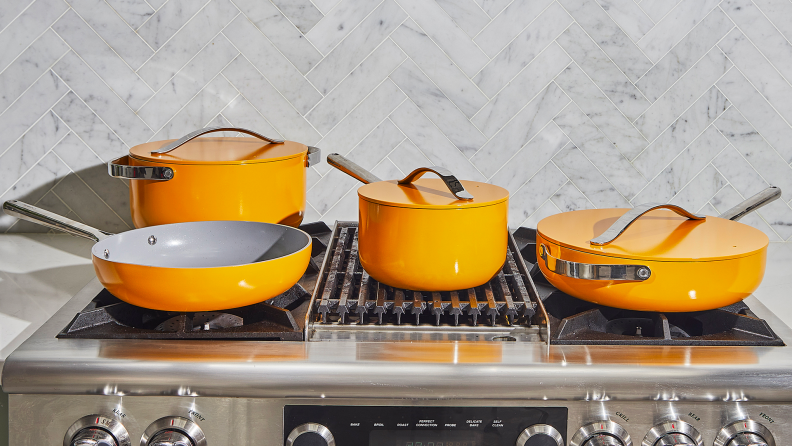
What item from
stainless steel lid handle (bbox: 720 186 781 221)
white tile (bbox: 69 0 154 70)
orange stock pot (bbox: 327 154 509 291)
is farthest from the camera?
white tile (bbox: 69 0 154 70)

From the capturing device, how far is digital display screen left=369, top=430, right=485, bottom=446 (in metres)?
0.76

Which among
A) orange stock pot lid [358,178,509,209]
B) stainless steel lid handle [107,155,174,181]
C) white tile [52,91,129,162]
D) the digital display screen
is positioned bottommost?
the digital display screen

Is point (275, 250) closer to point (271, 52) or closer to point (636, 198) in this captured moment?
point (271, 52)

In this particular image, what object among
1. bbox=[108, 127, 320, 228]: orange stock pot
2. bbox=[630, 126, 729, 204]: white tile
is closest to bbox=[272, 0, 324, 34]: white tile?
bbox=[108, 127, 320, 228]: orange stock pot

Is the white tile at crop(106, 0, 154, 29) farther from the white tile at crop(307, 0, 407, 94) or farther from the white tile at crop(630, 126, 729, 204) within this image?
the white tile at crop(630, 126, 729, 204)

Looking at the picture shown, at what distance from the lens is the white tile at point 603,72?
52.2 inches

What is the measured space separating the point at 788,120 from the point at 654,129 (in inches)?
11.6

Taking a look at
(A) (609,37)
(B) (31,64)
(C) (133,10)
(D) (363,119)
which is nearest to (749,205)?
(A) (609,37)

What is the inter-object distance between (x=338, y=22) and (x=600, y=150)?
2.08 feet

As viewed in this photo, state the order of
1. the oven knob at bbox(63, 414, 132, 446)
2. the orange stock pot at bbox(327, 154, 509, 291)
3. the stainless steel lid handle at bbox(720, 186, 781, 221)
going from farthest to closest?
the stainless steel lid handle at bbox(720, 186, 781, 221), the orange stock pot at bbox(327, 154, 509, 291), the oven knob at bbox(63, 414, 132, 446)

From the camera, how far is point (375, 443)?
77 cm

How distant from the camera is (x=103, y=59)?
1.31 metres

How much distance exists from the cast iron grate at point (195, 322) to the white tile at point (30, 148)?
1.88 feet

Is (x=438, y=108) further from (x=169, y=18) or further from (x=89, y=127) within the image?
(x=89, y=127)
